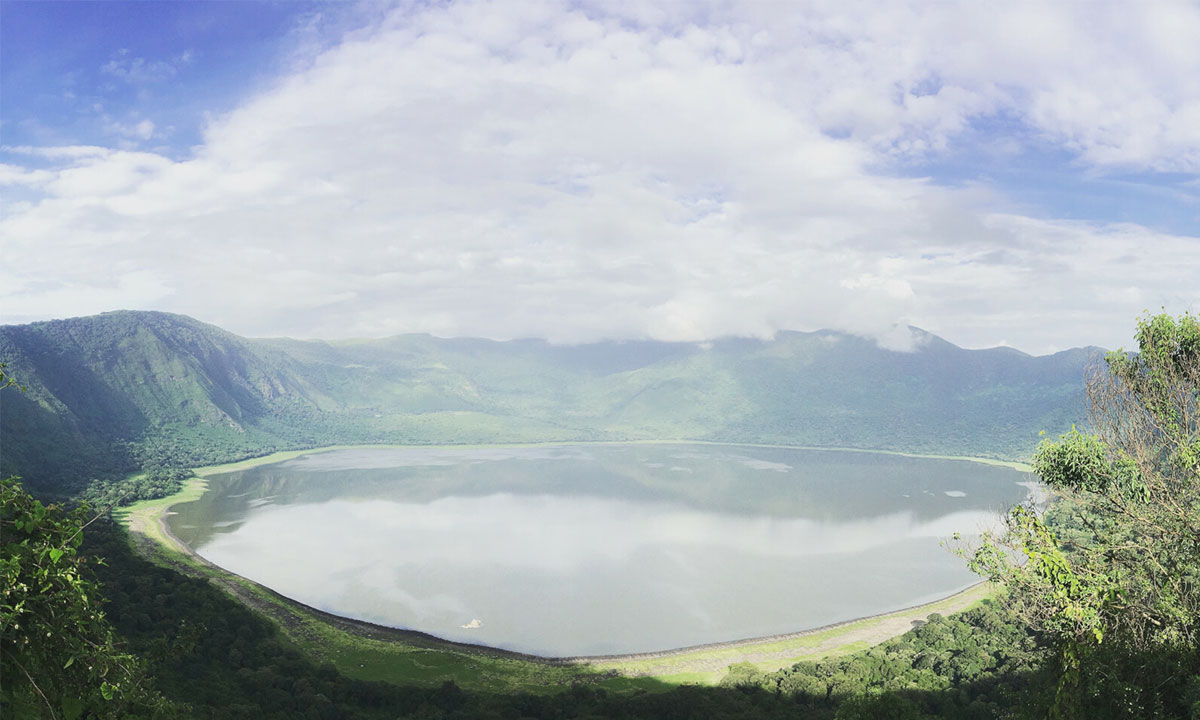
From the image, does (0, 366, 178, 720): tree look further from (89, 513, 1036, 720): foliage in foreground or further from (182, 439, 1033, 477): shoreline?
(182, 439, 1033, 477): shoreline

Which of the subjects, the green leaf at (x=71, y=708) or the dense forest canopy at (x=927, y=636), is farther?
the dense forest canopy at (x=927, y=636)

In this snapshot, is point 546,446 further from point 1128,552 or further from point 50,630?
point 50,630

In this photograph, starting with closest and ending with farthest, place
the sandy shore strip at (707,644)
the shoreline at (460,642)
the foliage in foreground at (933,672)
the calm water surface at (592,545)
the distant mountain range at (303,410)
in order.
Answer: the foliage in foreground at (933,672) → the sandy shore strip at (707,644) → the shoreline at (460,642) → the calm water surface at (592,545) → the distant mountain range at (303,410)

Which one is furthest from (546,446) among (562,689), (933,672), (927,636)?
(933,672)

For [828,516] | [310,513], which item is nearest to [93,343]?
[310,513]

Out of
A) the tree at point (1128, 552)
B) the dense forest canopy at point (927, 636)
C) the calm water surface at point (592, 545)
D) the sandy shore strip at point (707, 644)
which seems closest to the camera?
the dense forest canopy at point (927, 636)

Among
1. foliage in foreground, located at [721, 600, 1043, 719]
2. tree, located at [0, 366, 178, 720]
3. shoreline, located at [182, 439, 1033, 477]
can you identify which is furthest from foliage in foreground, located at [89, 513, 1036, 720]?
shoreline, located at [182, 439, 1033, 477]

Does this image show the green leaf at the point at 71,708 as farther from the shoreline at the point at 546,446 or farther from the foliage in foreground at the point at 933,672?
the shoreline at the point at 546,446

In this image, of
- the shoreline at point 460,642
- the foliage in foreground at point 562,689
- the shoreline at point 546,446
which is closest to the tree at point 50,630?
the foliage in foreground at point 562,689

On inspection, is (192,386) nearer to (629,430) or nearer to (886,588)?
(629,430)
